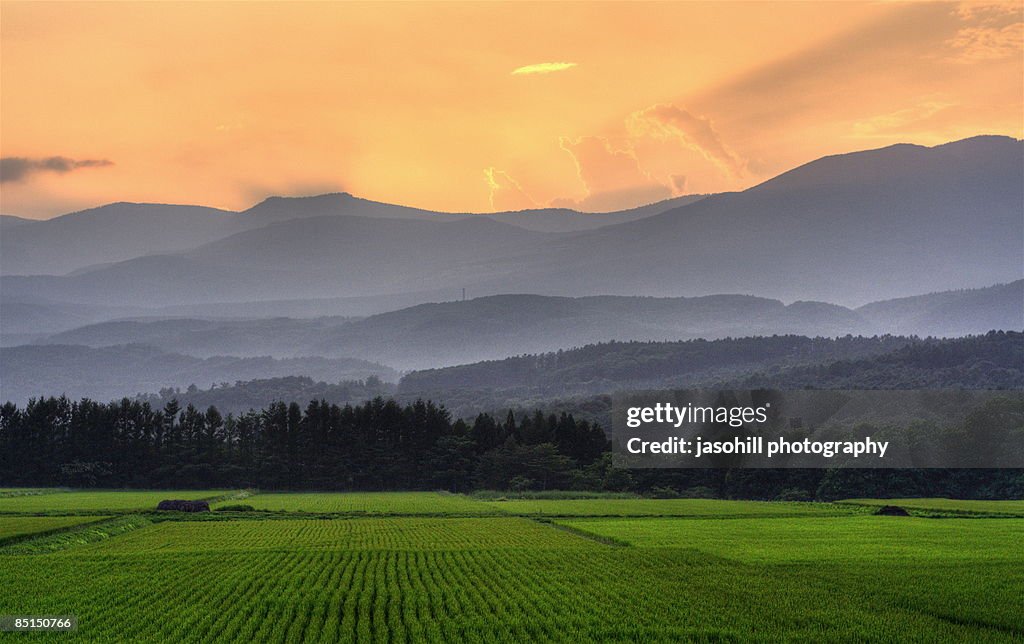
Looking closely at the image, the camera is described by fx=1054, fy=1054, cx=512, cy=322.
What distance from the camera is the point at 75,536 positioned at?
5516cm

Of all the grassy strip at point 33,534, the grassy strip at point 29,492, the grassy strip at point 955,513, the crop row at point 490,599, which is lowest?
the grassy strip at point 29,492

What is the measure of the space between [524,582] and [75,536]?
30248 millimetres

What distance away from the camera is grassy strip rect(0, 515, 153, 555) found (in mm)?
48656

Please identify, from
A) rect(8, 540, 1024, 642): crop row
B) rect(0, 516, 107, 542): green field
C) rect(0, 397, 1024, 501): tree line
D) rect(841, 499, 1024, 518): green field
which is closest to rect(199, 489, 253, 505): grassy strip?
rect(0, 397, 1024, 501): tree line

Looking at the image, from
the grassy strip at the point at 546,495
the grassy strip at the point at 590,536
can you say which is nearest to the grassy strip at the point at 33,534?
the grassy strip at the point at 590,536

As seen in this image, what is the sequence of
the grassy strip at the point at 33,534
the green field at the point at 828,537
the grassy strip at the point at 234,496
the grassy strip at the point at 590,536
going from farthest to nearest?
the grassy strip at the point at 234,496, the grassy strip at the point at 590,536, the grassy strip at the point at 33,534, the green field at the point at 828,537

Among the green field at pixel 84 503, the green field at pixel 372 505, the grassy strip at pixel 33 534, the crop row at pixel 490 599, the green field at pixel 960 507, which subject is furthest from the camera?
the green field at pixel 372 505

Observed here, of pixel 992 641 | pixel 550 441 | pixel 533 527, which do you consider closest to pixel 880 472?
pixel 550 441

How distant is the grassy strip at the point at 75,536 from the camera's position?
4866cm

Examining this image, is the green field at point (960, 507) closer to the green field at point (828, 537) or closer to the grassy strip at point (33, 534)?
the green field at point (828, 537)

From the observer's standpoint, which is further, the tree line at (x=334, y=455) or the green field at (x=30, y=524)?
the tree line at (x=334, y=455)

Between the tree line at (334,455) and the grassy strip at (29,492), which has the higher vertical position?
the tree line at (334,455)

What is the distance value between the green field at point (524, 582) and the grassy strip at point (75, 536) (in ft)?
0.61

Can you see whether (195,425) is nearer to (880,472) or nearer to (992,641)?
(880,472)
